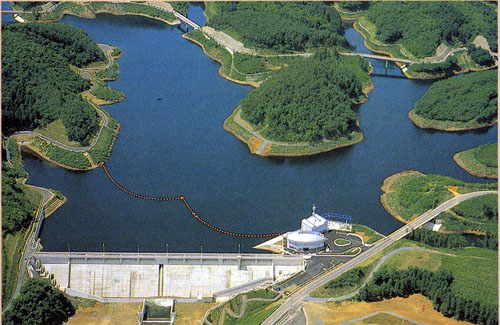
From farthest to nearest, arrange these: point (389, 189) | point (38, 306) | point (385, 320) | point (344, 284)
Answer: point (389, 189), point (344, 284), point (38, 306), point (385, 320)

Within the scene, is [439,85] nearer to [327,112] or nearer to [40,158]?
[327,112]

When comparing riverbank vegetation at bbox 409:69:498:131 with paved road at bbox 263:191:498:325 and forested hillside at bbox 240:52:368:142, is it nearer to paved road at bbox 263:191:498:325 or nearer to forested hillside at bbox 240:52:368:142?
forested hillside at bbox 240:52:368:142

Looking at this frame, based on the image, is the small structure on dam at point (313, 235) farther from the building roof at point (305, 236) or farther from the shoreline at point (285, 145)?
the shoreline at point (285, 145)

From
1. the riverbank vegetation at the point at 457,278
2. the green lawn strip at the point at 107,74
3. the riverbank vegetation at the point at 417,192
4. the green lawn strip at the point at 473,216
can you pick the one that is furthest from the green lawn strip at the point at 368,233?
the green lawn strip at the point at 107,74

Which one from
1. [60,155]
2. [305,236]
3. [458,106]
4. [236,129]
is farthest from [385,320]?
[458,106]

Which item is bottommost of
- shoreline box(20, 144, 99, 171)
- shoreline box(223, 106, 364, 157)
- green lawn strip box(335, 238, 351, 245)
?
shoreline box(20, 144, 99, 171)

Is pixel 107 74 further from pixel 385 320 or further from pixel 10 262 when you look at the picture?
pixel 385 320

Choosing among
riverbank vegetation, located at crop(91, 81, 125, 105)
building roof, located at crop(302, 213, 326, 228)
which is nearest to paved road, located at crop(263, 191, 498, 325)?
building roof, located at crop(302, 213, 326, 228)
